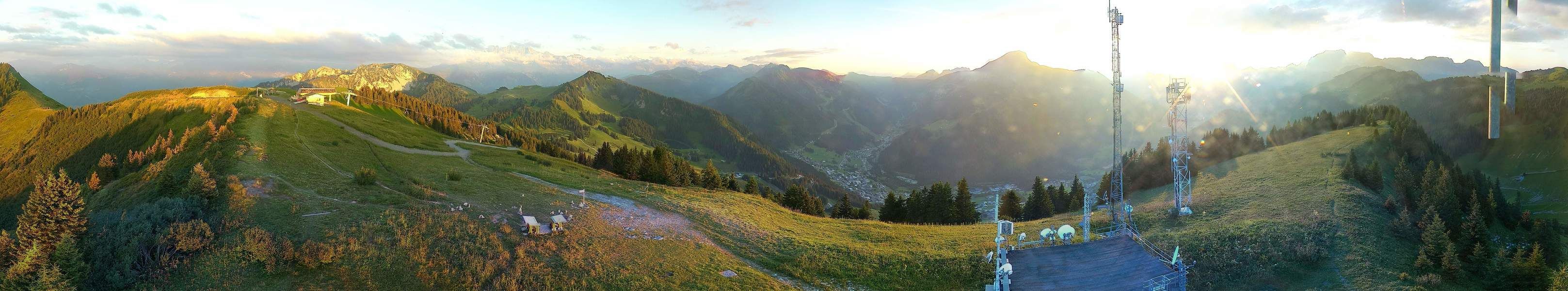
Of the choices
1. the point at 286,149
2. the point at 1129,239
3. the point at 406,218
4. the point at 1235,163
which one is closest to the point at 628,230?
the point at 406,218

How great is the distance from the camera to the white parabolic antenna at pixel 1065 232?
2695cm

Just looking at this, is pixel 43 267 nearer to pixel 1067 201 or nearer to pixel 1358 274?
pixel 1358 274

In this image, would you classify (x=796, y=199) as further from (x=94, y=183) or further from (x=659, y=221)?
(x=94, y=183)

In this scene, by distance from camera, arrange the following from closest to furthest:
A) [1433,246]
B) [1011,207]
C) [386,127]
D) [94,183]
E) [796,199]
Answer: [1433,246] < [94,183] < [1011,207] < [796,199] < [386,127]

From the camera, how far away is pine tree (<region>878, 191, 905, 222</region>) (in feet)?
229

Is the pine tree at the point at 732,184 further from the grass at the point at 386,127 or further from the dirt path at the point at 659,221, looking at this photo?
the grass at the point at 386,127

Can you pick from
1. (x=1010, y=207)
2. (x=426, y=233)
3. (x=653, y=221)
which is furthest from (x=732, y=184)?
(x=426, y=233)

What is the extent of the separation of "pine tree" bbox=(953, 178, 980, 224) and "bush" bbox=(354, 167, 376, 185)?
166ft

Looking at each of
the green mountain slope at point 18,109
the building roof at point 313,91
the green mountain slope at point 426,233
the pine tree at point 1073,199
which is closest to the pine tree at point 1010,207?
the pine tree at point 1073,199

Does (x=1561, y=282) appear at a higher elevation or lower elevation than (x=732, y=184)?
higher

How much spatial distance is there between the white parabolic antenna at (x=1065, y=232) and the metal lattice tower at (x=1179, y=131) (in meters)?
14.3

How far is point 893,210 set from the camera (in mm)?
70562

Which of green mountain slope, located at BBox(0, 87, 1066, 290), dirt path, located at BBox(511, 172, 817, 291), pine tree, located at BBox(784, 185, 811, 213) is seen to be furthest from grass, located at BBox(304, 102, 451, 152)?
pine tree, located at BBox(784, 185, 811, 213)

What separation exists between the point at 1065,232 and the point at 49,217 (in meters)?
37.5
